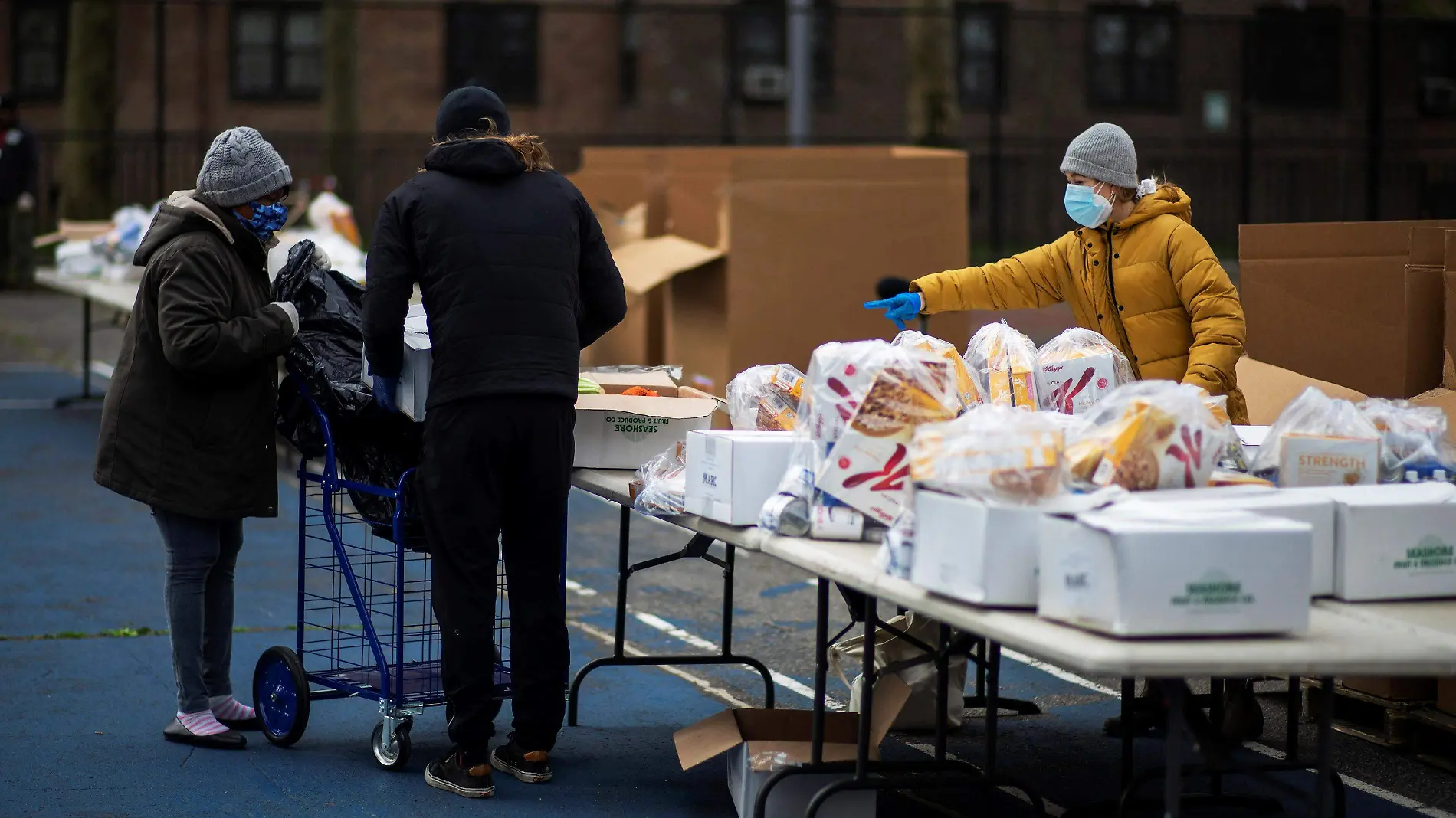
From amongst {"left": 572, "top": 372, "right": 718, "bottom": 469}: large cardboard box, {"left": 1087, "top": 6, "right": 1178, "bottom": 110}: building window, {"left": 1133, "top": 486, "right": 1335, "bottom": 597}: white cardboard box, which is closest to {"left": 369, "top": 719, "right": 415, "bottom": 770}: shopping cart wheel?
{"left": 572, "top": 372, "right": 718, "bottom": 469}: large cardboard box

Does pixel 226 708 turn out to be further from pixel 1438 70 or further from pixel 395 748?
pixel 1438 70

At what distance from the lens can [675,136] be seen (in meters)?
23.2

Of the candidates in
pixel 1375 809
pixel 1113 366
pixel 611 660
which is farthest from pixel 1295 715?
pixel 611 660

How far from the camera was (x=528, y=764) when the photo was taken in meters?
4.62

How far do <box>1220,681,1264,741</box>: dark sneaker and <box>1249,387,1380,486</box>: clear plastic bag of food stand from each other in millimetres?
1310

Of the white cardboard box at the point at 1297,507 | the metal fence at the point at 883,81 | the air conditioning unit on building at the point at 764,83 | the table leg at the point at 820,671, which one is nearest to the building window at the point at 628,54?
the metal fence at the point at 883,81

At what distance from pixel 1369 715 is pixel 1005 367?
6.20ft

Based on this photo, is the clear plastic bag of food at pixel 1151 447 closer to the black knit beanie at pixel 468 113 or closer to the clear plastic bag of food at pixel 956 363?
the clear plastic bag of food at pixel 956 363

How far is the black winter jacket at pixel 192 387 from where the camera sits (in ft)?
15.2

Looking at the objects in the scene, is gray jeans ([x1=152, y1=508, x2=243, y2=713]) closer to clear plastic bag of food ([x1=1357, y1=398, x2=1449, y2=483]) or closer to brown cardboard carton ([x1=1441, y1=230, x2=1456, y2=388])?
clear plastic bag of food ([x1=1357, y1=398, x2=1449, y2=483])

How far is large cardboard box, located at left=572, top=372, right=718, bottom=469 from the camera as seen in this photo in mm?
4691

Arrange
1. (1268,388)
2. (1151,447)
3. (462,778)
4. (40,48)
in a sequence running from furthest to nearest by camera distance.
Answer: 1. (40,48)
2. (1268,388)
3. (462,778)
4. (1151,447)

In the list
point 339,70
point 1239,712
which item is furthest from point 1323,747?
point 339,70

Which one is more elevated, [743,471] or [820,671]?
[743,471]
